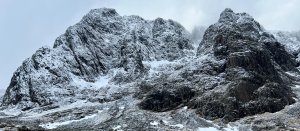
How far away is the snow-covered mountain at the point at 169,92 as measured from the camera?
139 metres

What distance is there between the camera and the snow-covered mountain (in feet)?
456

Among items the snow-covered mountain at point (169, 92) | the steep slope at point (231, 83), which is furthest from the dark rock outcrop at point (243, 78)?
the snow-covered mountain at point (169, 92)

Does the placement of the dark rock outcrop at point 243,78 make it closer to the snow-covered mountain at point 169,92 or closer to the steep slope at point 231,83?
the steep slope at point 231,83

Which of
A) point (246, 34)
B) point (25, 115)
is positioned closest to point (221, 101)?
point (246, 34)

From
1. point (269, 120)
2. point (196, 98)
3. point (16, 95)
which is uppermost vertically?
point (16, 95)

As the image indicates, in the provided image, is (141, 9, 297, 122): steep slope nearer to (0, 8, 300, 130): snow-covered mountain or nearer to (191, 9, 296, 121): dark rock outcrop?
(191, 9, 296, 121): dark rock outcrop

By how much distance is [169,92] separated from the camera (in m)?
162

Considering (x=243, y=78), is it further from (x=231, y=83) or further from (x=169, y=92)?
(x=169, y=92)

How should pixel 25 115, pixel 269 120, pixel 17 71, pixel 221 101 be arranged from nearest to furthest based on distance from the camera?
pixel 269 120, pixel 221 101, pixel 25 115, pixel 17 71

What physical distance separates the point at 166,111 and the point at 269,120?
31079 mm

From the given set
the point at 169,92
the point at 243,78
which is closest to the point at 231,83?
the point at 243,78

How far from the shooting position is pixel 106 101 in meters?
169

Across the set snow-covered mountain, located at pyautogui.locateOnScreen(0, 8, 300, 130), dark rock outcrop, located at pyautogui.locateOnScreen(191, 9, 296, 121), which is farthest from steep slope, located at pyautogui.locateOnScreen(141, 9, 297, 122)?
snow-covered mountain, located at pyautogui.locateOnScreen(0, 8, 300, 130)

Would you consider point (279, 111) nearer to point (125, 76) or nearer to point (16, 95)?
point (125, 76)
